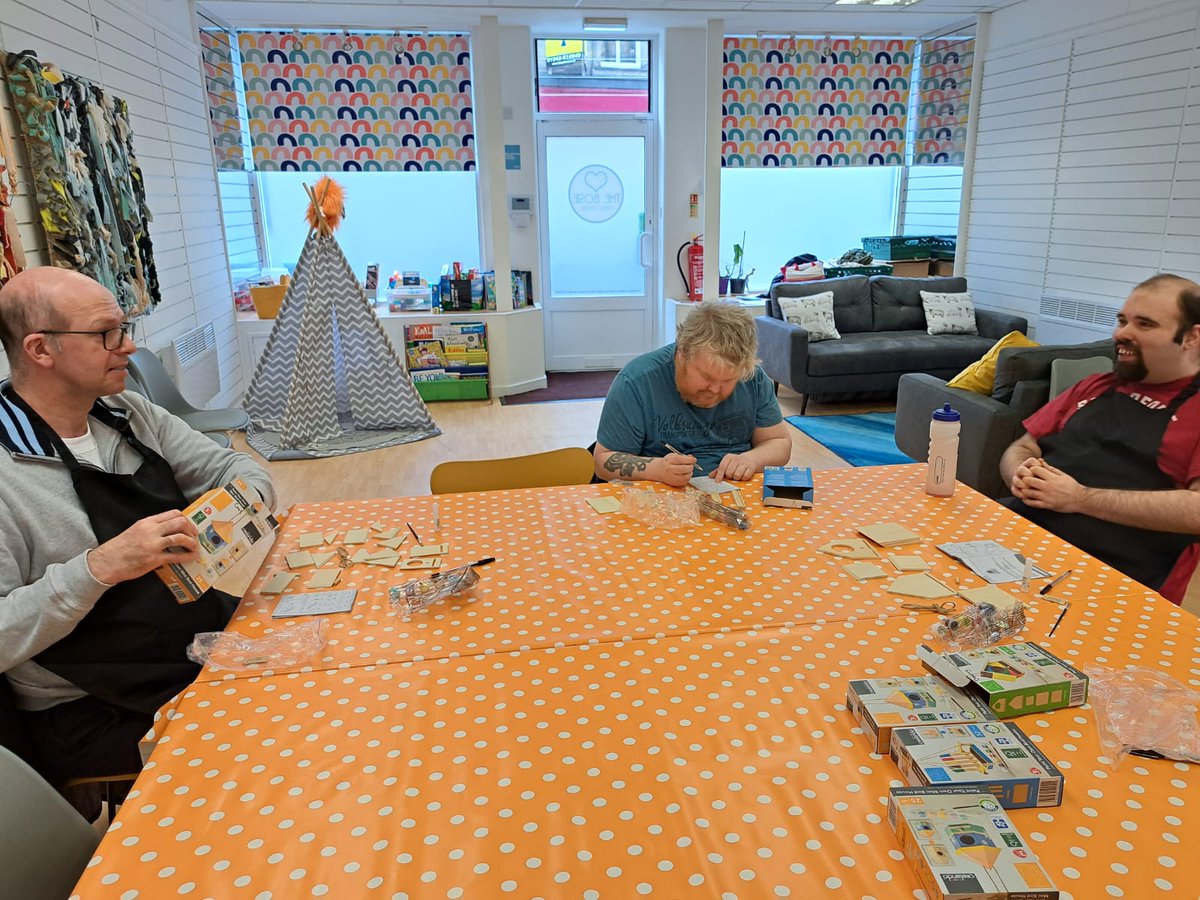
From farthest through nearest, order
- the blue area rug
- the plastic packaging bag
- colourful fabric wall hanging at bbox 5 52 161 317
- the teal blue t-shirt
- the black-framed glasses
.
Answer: the blue area rug < colourful fabric wall hanging at bbox 5 52 161 317 < the teal blue t-shirt < the black-framed glasses < the plastic packaging bag

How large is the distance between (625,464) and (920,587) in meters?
0.96

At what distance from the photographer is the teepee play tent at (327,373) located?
5.35 m

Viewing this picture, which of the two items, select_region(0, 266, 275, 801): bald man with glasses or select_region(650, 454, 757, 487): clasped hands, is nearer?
select_region(0, 266, 275, 801): bald man with glasses

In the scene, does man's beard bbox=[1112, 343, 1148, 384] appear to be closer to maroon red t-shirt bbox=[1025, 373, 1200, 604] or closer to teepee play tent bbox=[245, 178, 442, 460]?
maroon red t-shirt bbox=[1025, 373, 1200, 604]

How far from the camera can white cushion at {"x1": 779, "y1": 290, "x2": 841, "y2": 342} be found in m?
6.29

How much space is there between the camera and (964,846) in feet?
3.19

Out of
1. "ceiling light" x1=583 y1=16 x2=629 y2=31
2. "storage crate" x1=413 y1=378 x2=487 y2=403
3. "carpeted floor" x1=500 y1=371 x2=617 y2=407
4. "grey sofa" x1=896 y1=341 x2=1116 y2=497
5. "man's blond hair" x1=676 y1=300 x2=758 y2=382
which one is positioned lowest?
"carpeted floor" x1=500 y1=371 x2=617 y2=407

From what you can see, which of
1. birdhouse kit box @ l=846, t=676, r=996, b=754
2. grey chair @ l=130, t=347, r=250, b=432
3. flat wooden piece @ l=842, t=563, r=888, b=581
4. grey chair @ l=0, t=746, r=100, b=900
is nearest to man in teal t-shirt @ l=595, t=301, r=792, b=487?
flat wooden piece @ l=842, t=563, r=888, b=581

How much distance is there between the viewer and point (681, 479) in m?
2.28

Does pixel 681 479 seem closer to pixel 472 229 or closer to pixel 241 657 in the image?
pixel 241 657

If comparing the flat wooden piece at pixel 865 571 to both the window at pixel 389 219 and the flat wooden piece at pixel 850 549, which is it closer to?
the flat wooden piece at pixel 850 549

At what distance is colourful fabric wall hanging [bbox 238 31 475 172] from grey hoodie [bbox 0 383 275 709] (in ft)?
18.3

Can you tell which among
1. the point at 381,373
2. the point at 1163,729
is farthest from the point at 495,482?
the point at 381,373

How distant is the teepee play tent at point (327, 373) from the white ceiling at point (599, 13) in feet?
6.00
